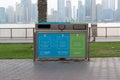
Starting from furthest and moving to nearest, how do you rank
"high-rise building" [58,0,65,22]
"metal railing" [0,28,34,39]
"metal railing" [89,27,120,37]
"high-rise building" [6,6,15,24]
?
1. "metal railing" [0,28,34,39]
2. "metal railing" [89,27,120,37]
3. "high-rise building" [6,6,15,24]
4. "high-rise building" [58,0,65,22]

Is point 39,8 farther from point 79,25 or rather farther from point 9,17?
point 9,17

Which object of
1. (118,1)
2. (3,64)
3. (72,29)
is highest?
(118,1)

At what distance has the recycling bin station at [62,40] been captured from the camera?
1452cm

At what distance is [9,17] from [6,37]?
2.20m

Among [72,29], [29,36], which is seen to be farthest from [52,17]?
[72,29]

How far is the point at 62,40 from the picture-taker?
14.6m

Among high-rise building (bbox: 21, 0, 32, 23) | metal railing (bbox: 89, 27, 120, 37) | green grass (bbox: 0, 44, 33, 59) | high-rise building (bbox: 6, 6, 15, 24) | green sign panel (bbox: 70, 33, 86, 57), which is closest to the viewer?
green sign panel (bbox: 70, 33, 86, 57)

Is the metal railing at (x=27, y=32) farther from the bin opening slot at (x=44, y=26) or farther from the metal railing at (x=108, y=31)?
the bin opening slot at (x=44, y=26)

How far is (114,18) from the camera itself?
37.2 m

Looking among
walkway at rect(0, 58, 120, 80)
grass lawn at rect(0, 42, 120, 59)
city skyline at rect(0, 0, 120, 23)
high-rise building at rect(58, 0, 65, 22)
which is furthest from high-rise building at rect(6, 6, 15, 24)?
walkway at rect(0, 58, 120, 80)

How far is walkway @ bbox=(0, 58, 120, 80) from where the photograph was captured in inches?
414

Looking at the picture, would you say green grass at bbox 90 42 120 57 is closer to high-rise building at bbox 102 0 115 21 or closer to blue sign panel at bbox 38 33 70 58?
blue sign panel at bbox 38 33 70 58

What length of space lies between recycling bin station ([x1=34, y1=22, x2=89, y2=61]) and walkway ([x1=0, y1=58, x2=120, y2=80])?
379mm

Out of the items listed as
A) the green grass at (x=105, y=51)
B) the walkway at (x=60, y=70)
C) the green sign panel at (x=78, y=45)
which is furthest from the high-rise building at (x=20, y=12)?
the walkway at (x=60, y=70)
